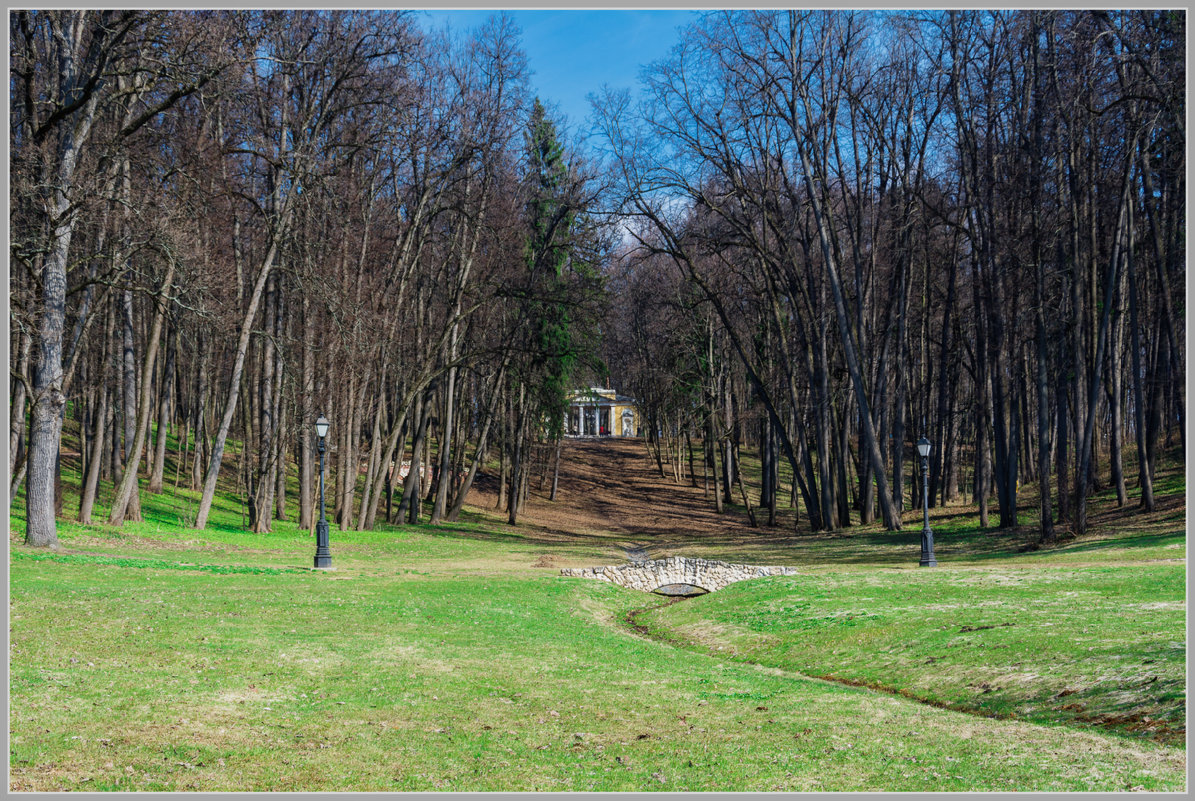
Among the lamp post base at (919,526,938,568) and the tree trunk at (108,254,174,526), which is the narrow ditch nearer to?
the lamp post base at (919,526,938,568)

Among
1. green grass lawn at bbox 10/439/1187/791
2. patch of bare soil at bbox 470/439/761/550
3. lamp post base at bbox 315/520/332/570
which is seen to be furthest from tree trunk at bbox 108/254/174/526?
patch of bare soil at bbox 470/439/761/550

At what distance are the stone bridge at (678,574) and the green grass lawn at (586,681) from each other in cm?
289

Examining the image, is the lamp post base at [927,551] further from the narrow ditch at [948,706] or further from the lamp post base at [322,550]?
the lamp post base at [322,550]

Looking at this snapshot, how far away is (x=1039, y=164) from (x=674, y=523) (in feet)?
84.9

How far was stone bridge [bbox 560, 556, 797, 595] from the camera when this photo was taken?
72.9 ft

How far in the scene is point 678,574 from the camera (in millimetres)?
23812

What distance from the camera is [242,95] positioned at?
20.1m

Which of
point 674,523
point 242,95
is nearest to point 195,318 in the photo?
point 242,95

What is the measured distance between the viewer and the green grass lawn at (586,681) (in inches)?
262

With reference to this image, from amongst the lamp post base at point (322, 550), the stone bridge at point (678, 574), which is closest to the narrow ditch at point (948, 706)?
the stone bridge at point (678, 574)

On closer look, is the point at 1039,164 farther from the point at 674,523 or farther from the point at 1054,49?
the point at 674,523

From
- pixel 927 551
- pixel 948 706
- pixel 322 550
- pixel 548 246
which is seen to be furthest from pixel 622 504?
pixel 948 706

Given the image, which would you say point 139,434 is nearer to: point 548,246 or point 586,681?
A: point 548,246

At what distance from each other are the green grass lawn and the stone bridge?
9.47ft
